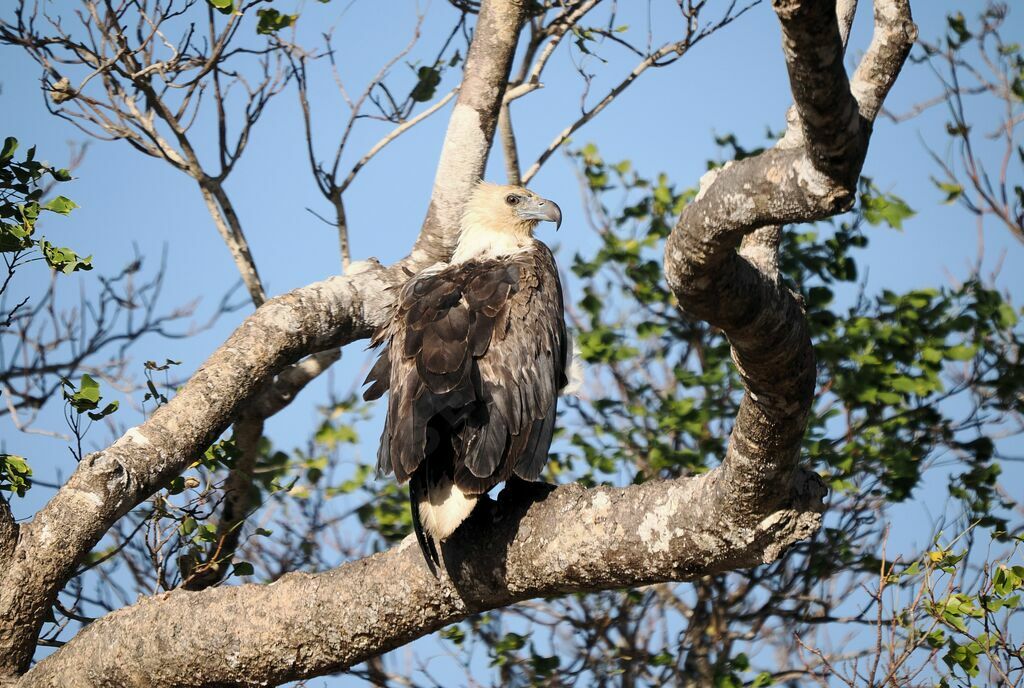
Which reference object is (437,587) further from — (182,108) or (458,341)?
(182,108)

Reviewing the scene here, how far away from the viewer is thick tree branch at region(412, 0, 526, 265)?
14.6 ft

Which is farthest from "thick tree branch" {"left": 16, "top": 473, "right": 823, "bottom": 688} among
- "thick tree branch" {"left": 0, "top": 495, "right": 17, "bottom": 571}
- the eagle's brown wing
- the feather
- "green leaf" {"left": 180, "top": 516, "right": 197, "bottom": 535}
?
"green leaf" {"left": 180, "top": 516, "right": 197, "bottom": 535}

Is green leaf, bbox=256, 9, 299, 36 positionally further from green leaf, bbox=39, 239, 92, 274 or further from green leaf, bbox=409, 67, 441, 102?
green leaf, bbox=39, 239, 92, 274

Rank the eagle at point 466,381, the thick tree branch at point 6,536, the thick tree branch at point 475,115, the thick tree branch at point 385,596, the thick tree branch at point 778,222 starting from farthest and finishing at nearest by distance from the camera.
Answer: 1. the thick tree branch at point 475,115
2. the thick tree branch at point 6,536
3. the eagle at point 466,381
4. the thick tree branch at point 385,596
5. the thick tree branch at point 778,222

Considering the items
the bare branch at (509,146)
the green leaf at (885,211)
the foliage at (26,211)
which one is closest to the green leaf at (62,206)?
the foliage at (26,211)

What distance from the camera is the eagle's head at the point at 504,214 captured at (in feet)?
17.6

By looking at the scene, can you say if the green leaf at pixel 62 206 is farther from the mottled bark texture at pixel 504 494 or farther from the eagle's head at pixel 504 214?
the eagle's head at pixel 504 214

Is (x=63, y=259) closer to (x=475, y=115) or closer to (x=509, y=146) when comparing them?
(x=475, y=115)

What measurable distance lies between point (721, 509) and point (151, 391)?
8.15 feet

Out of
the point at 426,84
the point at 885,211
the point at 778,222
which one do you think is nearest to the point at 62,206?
the point at 426,84

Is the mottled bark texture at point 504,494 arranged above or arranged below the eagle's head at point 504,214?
below

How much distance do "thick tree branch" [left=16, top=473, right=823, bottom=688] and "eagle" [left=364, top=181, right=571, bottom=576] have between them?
0.13 m

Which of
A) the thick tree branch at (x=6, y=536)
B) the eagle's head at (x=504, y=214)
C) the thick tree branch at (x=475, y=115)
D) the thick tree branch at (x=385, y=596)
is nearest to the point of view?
the thick tree branch at (x=385, y=596)

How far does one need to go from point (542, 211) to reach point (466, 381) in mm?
2011
